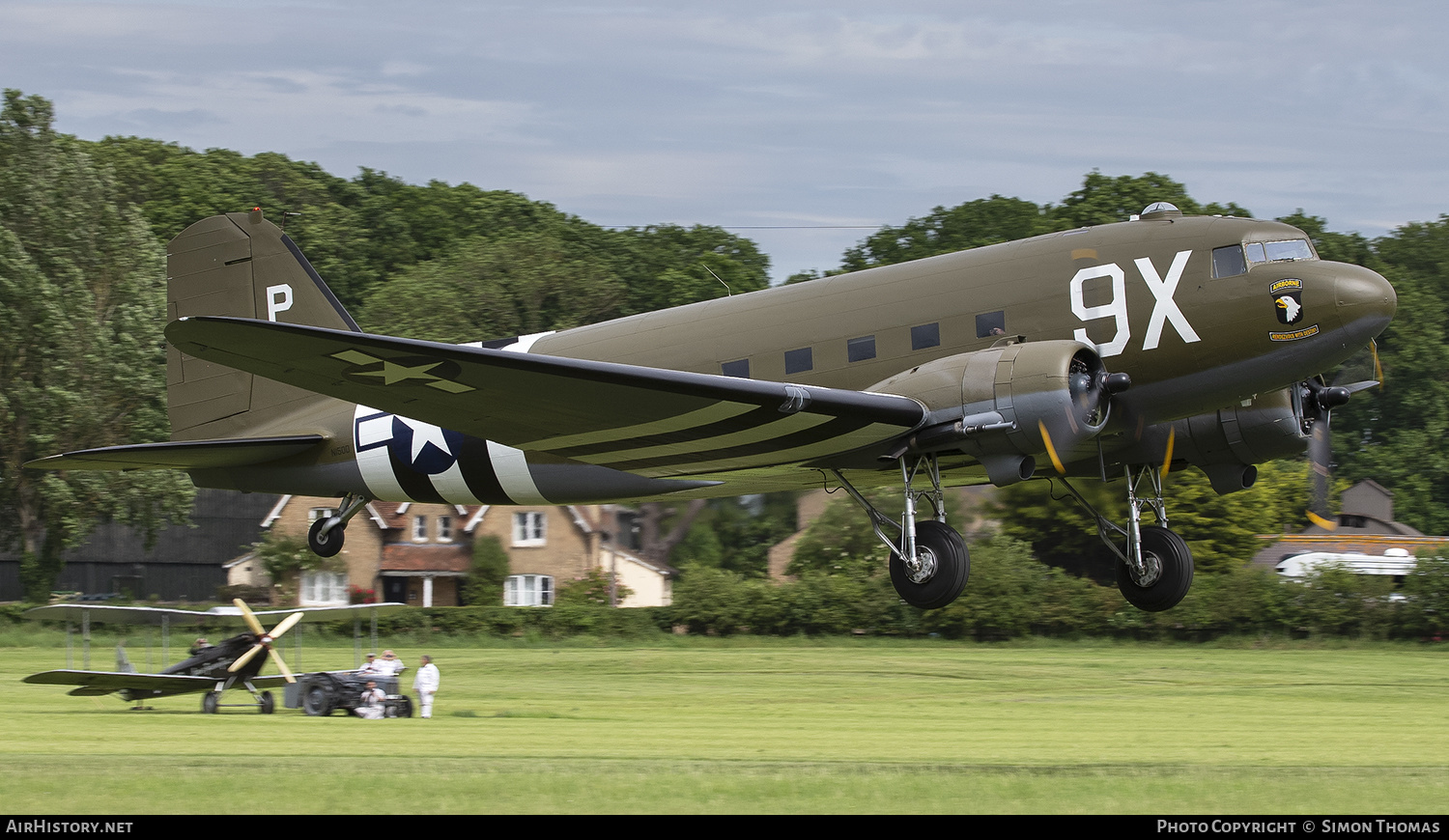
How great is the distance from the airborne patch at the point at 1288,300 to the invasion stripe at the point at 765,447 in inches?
184

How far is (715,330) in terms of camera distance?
60.4ft

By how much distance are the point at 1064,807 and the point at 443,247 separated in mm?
77533

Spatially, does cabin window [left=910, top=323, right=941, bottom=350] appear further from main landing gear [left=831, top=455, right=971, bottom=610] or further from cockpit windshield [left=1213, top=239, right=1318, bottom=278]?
cockpit windshield [left=1213, top=239, right=1318, bottom=278]

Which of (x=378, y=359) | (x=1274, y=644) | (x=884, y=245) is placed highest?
(x=884, y=245)

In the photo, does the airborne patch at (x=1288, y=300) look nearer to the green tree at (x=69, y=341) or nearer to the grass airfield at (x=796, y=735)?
the grass airfield at (x=796, y=735)

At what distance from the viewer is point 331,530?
68.8 feet

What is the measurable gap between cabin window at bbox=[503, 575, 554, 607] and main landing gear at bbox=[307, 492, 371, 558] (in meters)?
31.4

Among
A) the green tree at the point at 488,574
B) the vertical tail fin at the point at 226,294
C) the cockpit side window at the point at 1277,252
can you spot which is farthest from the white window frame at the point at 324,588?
the cockpit side window at the point at 1277,252

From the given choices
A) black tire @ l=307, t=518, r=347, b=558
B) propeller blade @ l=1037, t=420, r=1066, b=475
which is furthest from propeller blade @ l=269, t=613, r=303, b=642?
propeller blade @ l=1037, t=420, r=1066, b=475

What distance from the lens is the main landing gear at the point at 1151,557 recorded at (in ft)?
61.1

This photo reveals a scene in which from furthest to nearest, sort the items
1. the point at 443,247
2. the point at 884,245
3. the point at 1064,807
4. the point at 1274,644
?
the point at 443,247 → the point at 884,245 → the point at 1274,644 → the point at 1064,807
